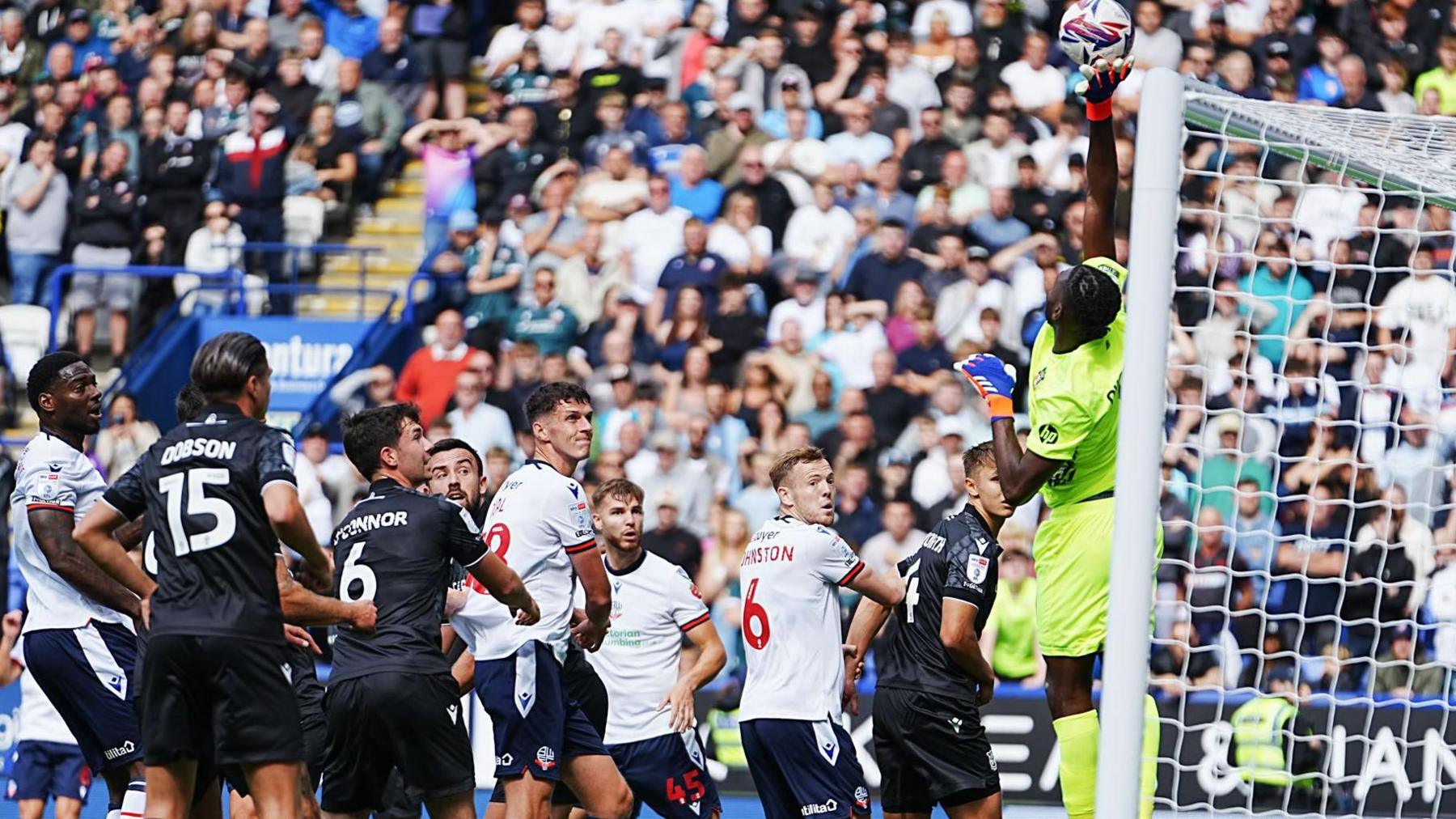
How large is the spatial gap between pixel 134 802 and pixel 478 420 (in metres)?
7.75

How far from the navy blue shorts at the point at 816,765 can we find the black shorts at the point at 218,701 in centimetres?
231

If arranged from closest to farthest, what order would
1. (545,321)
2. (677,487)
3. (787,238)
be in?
(677,487)
(787,238)
(545,321)

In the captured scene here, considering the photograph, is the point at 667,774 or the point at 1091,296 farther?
the point at 667,774

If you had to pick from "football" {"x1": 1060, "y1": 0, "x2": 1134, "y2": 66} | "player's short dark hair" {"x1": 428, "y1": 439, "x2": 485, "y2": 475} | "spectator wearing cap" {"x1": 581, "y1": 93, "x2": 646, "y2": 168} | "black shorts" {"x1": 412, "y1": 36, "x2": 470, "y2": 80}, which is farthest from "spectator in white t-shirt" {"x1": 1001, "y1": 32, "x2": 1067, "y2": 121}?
"football" {"x1": 1060, "y1": 0, "x2": 1134, "y2": 66}

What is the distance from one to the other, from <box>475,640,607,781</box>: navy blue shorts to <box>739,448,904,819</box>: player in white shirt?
0.86m

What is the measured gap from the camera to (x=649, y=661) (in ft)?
32.7

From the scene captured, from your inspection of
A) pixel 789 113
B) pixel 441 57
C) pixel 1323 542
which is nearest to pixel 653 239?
pixel 789 113

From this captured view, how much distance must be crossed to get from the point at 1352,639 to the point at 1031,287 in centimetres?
392

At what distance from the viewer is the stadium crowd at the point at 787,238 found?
13602 millimetres

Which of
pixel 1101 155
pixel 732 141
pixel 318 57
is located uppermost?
pixel 318 57

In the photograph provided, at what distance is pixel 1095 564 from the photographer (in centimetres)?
779

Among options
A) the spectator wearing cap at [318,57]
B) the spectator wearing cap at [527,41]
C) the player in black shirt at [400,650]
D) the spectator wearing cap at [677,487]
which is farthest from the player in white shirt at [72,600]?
the spectator wearing cap at [318,57]

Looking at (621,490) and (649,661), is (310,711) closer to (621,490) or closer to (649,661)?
(649,661)

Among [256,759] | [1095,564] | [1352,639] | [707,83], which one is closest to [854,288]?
[707,83]
